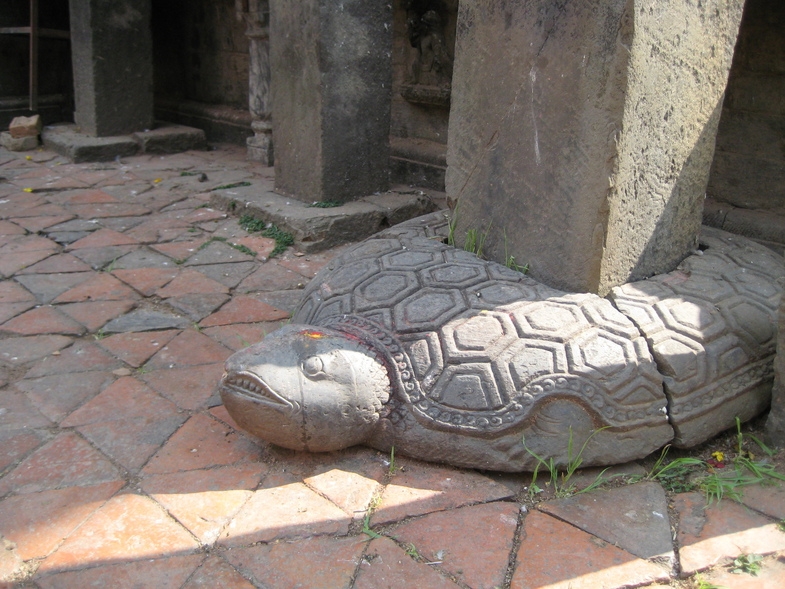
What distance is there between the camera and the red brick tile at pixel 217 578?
71.0 inches

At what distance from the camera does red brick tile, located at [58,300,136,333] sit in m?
3.29

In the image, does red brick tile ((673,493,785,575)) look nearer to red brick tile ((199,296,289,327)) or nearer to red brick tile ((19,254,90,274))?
red brick tile ((199,296,289,327))

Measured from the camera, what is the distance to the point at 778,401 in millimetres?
2322

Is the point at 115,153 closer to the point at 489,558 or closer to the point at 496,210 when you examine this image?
the point at 496,210

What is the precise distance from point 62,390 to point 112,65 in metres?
4.71

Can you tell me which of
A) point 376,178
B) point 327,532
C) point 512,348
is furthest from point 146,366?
point 376,178

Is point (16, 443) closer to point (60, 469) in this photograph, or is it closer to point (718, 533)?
point (60, 469)

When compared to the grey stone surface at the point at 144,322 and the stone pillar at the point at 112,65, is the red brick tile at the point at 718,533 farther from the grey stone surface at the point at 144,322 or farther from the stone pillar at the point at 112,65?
the stone pillar at the point at 112,65

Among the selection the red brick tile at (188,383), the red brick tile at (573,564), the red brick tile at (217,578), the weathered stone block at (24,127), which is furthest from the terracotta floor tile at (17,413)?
the weathered stone block at (24,127)

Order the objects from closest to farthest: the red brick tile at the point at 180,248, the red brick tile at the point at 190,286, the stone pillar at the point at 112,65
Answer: the red brick tile at the point at 190,286
the red brick tile at the point at 180,248
the stone pillar at the point at 112,65

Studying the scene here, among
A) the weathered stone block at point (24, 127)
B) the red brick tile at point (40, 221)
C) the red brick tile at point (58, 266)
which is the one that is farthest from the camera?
the weathered stone block at point (24, 127)

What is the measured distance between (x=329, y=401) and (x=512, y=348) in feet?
1.94

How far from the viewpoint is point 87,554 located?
190 cm

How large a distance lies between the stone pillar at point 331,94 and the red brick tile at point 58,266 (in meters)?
1.40
